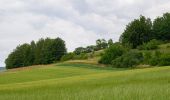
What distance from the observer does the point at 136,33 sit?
139 m

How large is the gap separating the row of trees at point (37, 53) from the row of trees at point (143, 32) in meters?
25.0

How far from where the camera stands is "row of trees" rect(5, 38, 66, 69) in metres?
155

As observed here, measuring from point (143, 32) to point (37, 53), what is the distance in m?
41.3

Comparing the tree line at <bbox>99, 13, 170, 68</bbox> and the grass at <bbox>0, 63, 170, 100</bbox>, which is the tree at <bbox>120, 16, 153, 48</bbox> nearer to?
the tree line at <bbox>99, 13, 170, 68</bbox>

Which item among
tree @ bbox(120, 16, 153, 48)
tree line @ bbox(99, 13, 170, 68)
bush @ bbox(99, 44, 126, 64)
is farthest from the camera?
tree @ bbox(120, 16, 153, 48)

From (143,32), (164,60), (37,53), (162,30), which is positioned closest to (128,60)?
(164,60)

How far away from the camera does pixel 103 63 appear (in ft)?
354

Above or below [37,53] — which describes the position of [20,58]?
below

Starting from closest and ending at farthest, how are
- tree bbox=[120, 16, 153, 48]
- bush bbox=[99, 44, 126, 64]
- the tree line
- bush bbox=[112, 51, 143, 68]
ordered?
bush bbox=[112, 51, 143, 68], the tree line, bush bbox=[99, 44, 126, 64], tree bbox=[120, 16, 153, 48]

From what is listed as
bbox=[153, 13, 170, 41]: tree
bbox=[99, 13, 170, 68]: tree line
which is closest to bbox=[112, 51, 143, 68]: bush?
bbox=[99, 13, 170, 68]: tree line

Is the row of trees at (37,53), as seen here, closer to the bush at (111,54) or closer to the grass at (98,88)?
the bush at (111,54)

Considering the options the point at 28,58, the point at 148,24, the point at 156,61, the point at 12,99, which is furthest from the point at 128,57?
the point at 12,99

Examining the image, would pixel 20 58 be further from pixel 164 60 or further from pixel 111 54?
pixel 164 60

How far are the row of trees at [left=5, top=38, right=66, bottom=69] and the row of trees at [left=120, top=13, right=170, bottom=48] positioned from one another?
2498cm
